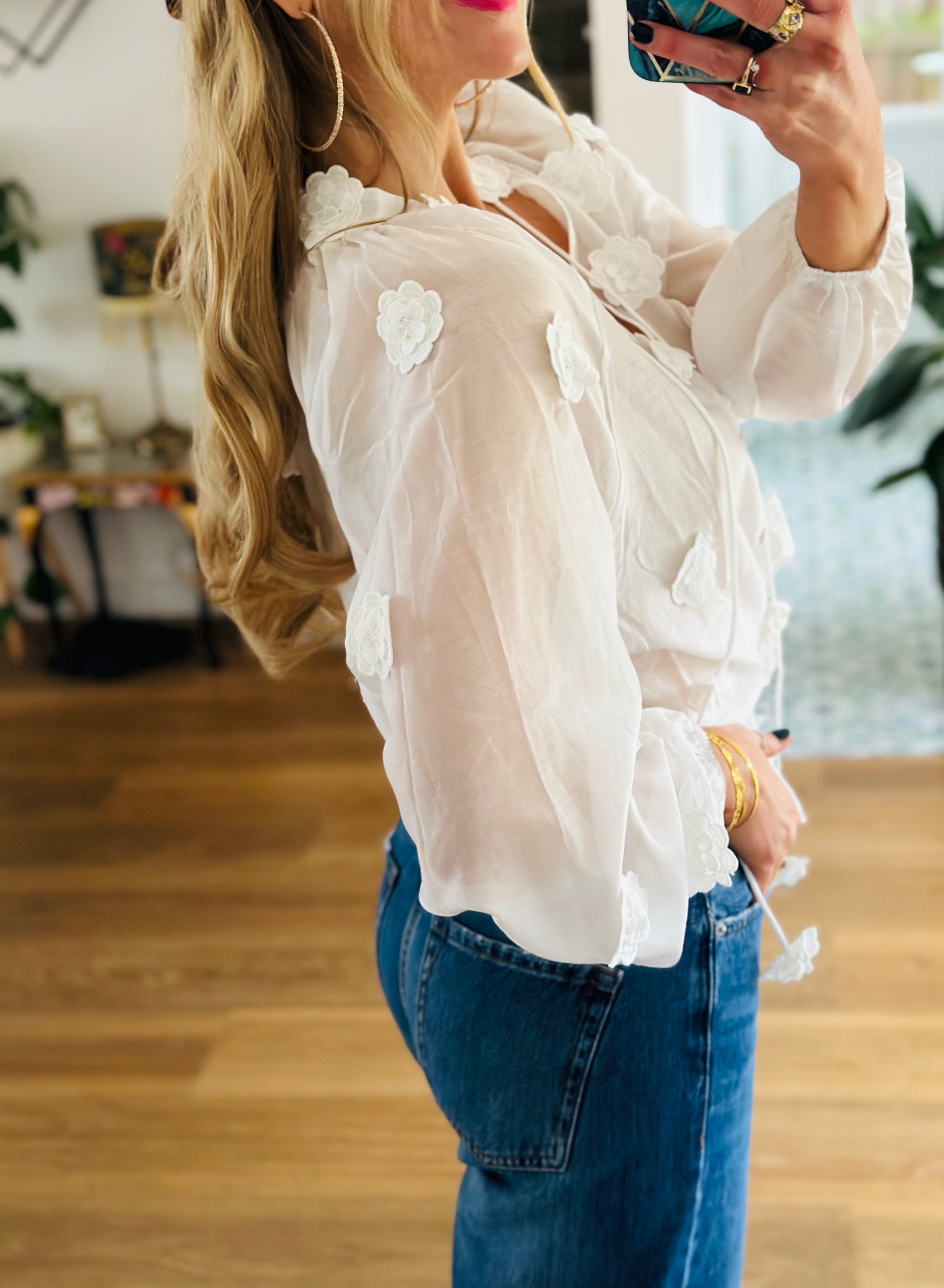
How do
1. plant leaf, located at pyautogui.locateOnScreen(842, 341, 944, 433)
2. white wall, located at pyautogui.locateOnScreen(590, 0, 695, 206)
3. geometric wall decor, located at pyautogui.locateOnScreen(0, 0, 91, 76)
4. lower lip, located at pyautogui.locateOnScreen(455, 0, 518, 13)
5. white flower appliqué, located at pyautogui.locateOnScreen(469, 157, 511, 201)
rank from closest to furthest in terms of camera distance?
1. lower lip, located at pyautogui.locateOnScreen(455, 0, 518, 13)
2. white flower appliqué, located at pyautogui.locateOnScreen(469, 157, 511, 201)
3. white wall, located at pyautogui.locateOnScreen(590, 0, 695, 206)
4. plant leaf, located at pyautogui.locateOnScreen(842, 341, 944, 433)
5. geometric wall decor, located at pyautogui.locateOnScreen(0, 0, 91, 76)

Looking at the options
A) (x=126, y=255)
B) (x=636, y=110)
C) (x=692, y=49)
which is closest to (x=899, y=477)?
(x=636, y=110)

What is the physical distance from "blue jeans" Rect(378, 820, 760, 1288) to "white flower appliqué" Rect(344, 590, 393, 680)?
22 cm

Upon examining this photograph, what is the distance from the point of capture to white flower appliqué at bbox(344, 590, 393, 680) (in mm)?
724

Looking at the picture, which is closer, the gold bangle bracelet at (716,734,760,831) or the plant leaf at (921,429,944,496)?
the gold bangle bracelet at (716,734,760,831)

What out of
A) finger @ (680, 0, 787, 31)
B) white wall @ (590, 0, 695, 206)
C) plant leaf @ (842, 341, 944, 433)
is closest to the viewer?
finger @ (680, 0, 787, 31)

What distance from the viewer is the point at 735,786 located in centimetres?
84

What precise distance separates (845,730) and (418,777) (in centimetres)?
251

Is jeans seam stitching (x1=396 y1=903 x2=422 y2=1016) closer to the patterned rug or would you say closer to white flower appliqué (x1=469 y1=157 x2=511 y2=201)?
white flower appliqué (x1=469 y1=157 x2=511 y2=201)

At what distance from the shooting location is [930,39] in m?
5.83

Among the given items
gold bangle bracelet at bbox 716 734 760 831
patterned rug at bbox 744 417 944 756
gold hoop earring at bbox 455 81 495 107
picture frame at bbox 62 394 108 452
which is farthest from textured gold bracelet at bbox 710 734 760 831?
picture frame at bbox 62 394 108 452

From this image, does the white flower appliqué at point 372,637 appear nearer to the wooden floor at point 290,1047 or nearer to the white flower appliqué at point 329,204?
the white flower appliqué at point 329,204

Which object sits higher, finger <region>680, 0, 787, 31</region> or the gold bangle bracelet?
finger <region>680, 0, 787, 31</region>

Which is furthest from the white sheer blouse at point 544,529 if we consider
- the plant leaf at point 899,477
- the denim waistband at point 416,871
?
the plant leaf at point 899,477

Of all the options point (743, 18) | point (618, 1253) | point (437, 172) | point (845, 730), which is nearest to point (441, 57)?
point (437, 172)
